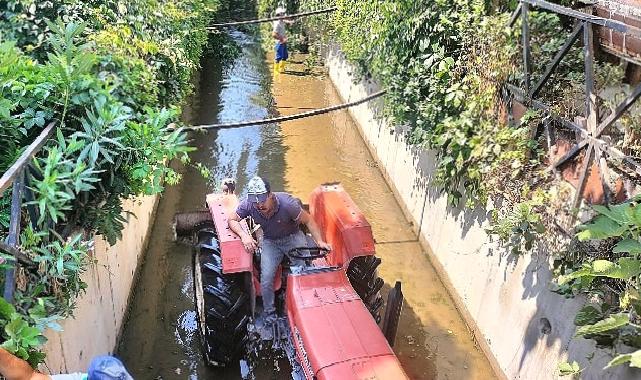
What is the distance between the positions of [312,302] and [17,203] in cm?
210

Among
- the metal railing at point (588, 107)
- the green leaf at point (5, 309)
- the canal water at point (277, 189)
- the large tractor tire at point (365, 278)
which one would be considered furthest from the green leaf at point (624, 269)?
the green leaf at point (5, 309)

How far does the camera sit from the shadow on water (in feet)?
Answer: 15.9

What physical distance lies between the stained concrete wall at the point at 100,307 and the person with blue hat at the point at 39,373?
1.96 feet

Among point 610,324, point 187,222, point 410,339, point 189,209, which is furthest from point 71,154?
point 189,209

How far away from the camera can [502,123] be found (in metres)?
5.07

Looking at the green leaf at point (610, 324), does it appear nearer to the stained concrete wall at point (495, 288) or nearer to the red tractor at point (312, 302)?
the stained concrete wall at point (495, 288)

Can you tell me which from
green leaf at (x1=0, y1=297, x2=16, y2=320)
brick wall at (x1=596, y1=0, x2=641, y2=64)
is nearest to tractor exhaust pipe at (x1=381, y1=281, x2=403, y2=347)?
brick wall at (x1=596, y1=0, x2=641, y2=64)

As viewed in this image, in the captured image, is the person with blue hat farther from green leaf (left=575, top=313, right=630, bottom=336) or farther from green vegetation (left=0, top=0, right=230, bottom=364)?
green leaf (left=575, top=313, right=630, bottom=336)

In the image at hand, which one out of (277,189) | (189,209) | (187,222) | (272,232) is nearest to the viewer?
(272,232)

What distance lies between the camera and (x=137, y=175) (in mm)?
3484

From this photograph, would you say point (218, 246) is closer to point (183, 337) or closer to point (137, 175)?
point (183, 337)

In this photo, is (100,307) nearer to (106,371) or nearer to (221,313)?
(221,313)

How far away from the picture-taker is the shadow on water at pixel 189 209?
4836mm

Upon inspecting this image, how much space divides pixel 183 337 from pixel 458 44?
404 cm
